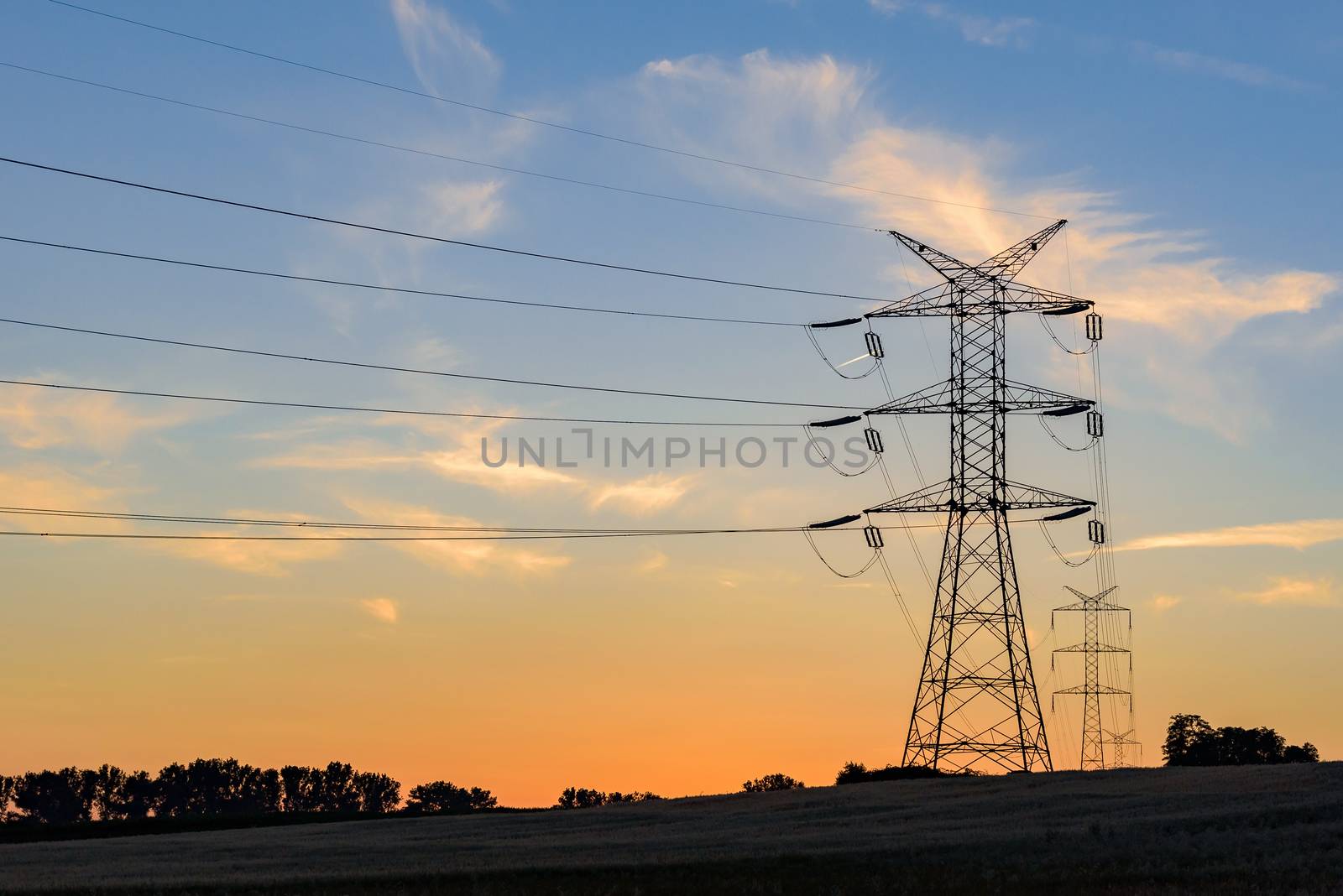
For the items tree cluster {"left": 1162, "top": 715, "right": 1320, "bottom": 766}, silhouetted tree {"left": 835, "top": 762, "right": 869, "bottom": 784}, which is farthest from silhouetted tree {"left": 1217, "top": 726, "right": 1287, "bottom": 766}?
silhouetted tree {"left": 835, "top": 762, "right": 869, "bottom": 784}

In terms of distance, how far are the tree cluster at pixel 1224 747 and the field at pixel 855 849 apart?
113941 millimetres

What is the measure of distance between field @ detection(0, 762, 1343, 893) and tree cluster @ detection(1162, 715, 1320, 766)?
374 ft

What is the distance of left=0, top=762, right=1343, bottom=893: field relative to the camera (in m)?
41.2

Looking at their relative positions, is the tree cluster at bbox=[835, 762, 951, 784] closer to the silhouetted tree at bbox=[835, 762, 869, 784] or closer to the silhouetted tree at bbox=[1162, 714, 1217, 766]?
the silhouetted tree at bbox=[835, 762, 869, 784]

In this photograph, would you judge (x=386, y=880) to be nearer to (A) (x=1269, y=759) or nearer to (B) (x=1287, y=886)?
(B) (x=1287, y=886)

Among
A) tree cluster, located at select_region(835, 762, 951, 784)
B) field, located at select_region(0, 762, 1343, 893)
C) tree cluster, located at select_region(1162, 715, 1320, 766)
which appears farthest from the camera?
tree cluster, located at select_region(1162, 715, 1320, 766)

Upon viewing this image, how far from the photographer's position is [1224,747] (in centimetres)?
18312

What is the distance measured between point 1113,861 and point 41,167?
36.3 metres

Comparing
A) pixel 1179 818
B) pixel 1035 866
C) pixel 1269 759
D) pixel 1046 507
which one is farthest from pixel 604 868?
pixel 1269 759

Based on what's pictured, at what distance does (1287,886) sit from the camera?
36.7 metres

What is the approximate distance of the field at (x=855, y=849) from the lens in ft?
135

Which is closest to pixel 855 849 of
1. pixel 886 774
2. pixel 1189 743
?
pixel 886 774

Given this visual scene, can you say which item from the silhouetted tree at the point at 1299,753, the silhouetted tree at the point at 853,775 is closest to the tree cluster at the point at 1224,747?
the silhouetted tree at the point at 1299,753

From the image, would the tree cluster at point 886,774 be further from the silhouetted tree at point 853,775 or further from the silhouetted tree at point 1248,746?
the silhouetted tree at point 1248,746
